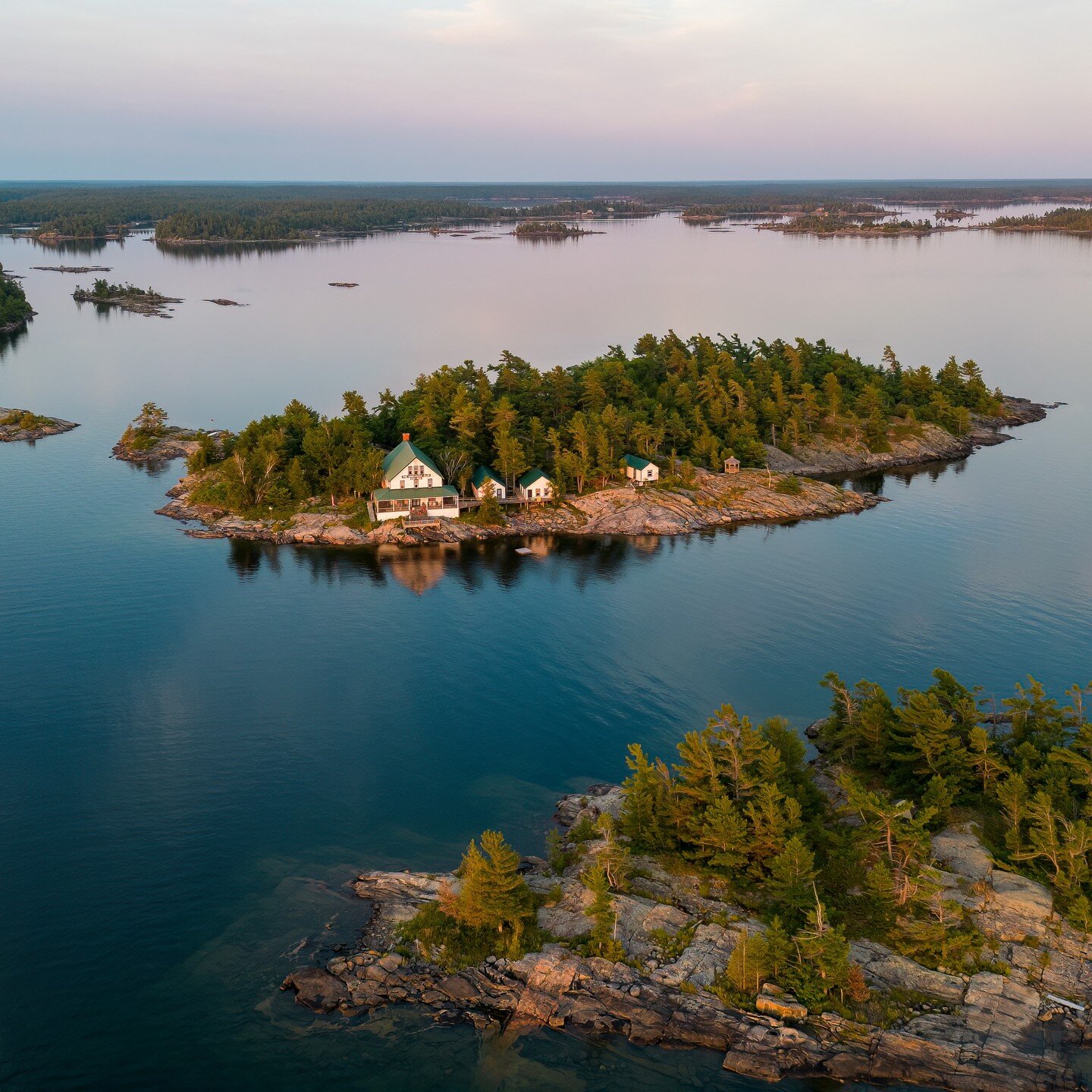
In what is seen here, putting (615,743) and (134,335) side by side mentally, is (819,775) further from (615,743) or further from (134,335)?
(134,335)

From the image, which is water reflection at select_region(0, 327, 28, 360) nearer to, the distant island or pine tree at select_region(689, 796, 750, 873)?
the distant island

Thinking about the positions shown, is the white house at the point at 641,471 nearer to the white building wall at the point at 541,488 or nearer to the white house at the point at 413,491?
the white building wall at the point at 541,488

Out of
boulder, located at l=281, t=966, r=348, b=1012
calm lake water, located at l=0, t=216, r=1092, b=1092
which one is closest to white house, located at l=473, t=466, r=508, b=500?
calm lake water, located at l=0, t=216, r=1092, b=1092

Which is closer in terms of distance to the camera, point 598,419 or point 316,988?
point 316,988

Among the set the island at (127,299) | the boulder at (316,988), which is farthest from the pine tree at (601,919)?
the island at (127,299)

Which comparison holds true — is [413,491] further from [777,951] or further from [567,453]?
[777,951]

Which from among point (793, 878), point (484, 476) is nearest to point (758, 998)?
point (793, 878)
